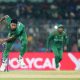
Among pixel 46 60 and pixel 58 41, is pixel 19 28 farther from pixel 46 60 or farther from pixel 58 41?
pixel 46 60

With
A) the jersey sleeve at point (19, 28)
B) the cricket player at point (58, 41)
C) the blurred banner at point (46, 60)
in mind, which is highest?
the jersey sleeve at point (19, 28)

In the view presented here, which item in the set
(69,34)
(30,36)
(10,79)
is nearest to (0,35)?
(30,36)

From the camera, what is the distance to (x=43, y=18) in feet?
83.0

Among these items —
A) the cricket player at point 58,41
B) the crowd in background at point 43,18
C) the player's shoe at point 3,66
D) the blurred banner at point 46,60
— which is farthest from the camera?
the crowd in background at point 43,18

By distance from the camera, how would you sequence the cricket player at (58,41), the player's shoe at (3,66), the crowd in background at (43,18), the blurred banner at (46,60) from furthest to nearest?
the crowd in background at (43,18) → the blurred banner at (46,60) → the cricket player at (58,41) → the player's shoe at (3,66)

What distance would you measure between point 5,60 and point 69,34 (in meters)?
6.26

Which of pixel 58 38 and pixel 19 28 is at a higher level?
pixel 19 28

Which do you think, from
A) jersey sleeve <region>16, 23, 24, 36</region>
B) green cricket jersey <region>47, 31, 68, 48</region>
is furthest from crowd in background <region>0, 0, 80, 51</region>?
jersey sleeve <region>16, 23, 24, 36</region>

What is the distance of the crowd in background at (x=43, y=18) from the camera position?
2248cm

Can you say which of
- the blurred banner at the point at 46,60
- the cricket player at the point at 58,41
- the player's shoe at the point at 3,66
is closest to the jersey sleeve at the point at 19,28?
the player's shoe at the point at 3,66

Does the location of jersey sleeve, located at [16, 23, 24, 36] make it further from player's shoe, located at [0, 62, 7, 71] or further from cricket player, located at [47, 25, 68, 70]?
cricket player, located at [47, 25, 68, 70]

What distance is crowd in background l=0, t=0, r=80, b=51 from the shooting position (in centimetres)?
2248

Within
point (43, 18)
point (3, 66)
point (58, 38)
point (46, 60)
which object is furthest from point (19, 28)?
point (43, 18)

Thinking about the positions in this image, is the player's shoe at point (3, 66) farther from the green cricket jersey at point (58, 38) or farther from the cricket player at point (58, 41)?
the green cricket jersey at point (58, 38)
